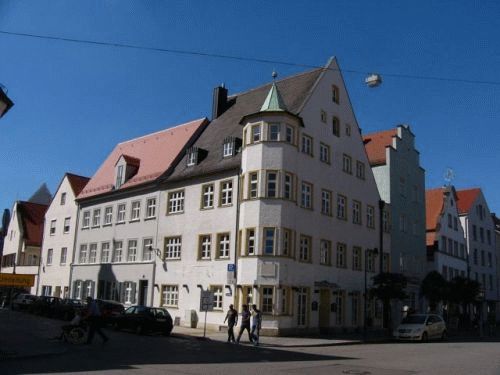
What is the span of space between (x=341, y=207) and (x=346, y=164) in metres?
3.20

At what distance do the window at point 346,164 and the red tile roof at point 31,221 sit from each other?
3885 cm

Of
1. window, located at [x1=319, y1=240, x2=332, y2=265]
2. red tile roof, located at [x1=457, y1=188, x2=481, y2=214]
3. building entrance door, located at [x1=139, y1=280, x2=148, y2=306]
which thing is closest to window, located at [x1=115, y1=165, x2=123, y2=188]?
building entrance door, located at [x1=139, y1=280, x2=148, y2=306]

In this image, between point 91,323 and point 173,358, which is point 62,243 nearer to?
point 91,323

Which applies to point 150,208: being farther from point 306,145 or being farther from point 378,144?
point 378,144

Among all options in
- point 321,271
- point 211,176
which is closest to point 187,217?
point 211,176

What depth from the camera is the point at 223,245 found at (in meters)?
34.4

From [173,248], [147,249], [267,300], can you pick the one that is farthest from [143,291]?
[267,300]

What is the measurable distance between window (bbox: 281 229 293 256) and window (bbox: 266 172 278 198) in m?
2.12

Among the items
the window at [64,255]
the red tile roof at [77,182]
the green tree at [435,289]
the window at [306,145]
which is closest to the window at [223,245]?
the window at [306,145]

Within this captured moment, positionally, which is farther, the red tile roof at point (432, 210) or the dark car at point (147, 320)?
the red tile roof at point (432, 210)

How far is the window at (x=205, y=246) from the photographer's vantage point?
116 ft

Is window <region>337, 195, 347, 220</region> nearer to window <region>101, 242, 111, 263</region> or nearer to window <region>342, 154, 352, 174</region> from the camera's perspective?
window <region>342, 154, 352, 174</region>

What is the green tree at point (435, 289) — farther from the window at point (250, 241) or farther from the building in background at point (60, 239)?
the building in background at point (60, 239)

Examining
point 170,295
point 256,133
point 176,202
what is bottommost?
point 170,295
